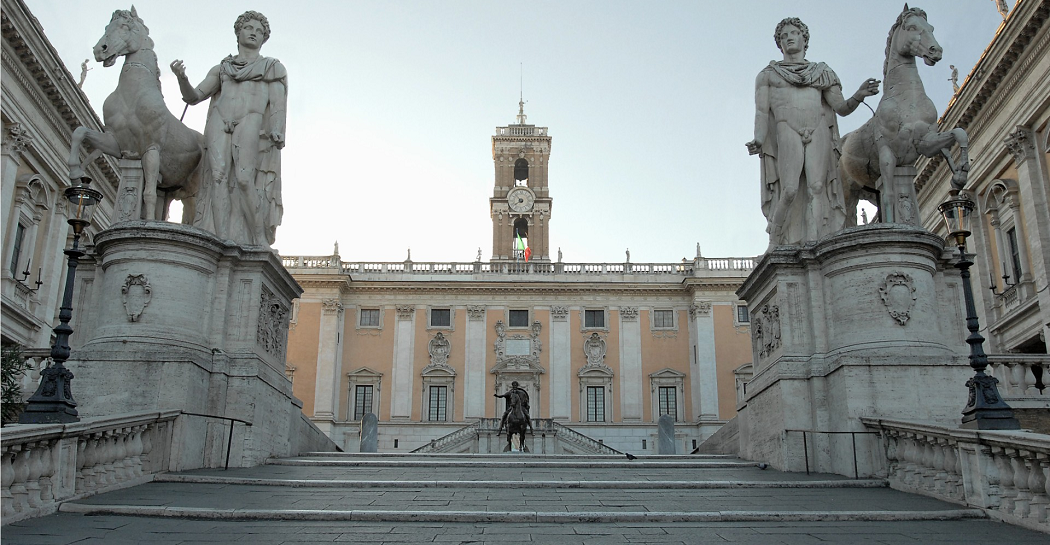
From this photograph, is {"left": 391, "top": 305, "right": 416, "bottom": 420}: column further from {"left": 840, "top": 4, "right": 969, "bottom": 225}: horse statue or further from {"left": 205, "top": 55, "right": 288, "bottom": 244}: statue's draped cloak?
{"left": 840, "top": 4, "right": 969, "bottom": 225}: horse statue

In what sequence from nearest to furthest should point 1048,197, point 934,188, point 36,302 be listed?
point 1048,197 → point 36,302 → point 934,188

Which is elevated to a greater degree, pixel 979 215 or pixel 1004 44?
pixel 1004 44

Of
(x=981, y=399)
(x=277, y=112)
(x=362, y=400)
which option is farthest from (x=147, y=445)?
(x=362, y=400)

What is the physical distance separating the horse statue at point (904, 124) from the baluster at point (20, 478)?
444 inches

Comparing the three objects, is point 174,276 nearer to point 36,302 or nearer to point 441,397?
point 36,302

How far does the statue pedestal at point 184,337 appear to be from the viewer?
423 inches

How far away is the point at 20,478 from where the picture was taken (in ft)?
23.9

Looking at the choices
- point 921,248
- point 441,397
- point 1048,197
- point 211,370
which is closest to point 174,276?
point 211,370

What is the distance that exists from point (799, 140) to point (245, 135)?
8609 mm

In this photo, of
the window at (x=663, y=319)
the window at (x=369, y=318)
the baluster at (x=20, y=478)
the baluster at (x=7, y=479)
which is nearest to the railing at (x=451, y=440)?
the window at (x=369, y=318)

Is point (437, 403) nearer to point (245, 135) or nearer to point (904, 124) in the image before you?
point (245, 135)

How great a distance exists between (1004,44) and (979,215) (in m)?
6.08

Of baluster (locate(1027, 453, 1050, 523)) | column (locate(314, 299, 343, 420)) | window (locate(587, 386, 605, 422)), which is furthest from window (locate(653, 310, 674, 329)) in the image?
baluster (locate(1027, 453, 1050, 523))

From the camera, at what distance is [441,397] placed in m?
47.2
